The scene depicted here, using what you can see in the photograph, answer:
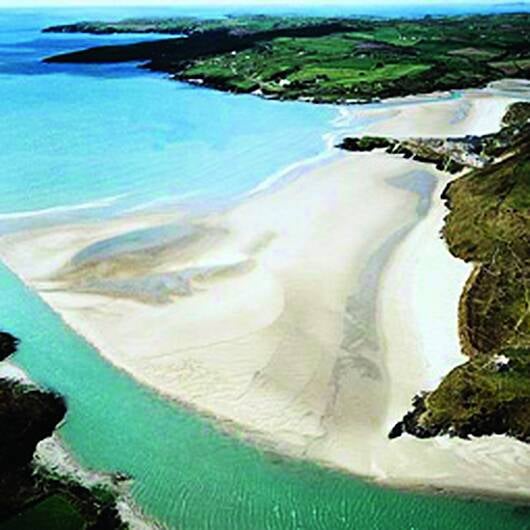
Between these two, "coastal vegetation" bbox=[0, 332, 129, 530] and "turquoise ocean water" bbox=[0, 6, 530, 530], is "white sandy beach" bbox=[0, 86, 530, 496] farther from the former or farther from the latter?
"coastal vegetation" bbox=[0, 332, 129, 530]

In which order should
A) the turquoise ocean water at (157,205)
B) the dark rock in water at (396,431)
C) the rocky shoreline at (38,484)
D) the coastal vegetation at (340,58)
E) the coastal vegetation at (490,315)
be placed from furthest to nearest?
the coastal vegetation at (340,58) → the dark rock in water at (396,431) → the coastal vegetation at (490,315) → the turquoise ocean water at (157,205) → the rocky shoreline at (38,484)

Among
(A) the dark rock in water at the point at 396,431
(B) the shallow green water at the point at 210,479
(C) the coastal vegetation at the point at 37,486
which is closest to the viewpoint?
(C) the coastal vegetation at the point at 37,486

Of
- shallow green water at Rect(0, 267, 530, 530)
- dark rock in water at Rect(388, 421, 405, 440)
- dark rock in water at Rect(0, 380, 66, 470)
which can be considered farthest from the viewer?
dark rock in water at Rect(388, 421, 405, 440)

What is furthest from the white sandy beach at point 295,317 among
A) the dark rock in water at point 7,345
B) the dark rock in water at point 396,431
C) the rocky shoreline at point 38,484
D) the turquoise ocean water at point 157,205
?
the rocky shoreline at point 38,484

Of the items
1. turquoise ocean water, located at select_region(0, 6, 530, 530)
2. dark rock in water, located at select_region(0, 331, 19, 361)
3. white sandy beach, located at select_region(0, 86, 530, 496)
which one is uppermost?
white sandy beach, located at select_region(0, 86, 530, 496)

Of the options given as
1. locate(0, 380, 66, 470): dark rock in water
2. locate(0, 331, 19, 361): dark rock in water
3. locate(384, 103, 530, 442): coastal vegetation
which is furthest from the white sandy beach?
locate(0, 380, 66, 470): dark rock in water

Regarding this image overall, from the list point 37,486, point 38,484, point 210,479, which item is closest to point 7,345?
point 38,484

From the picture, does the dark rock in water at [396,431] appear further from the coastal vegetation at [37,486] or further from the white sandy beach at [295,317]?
the coastal vegetation at [37,486]

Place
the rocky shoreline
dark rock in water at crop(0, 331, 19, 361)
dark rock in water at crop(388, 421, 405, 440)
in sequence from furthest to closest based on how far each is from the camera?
dark rock in water at crop(0, 331, 19, 361), dark rock in water at crop(388, 421, 405, 440), the rocky shoreline
